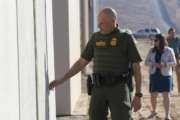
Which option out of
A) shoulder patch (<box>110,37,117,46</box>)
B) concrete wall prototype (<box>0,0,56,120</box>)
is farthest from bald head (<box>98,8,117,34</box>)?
concrete wall prototype (<box>0,0,56,120</box>)

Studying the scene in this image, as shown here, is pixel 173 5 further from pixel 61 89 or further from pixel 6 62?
pixel 6 62

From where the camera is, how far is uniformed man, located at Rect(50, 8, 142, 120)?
7238 mm

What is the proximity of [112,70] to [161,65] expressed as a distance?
4314 mm

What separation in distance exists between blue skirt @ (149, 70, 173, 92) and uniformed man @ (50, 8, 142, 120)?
14.1ft

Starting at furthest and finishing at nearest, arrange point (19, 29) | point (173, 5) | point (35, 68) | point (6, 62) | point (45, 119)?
point (173, 5) → point (45, 119) → point (35, 68) → point (19, 29) → point (6, 62)

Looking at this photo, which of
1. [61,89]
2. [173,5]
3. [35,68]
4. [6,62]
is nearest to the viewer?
[6,62]

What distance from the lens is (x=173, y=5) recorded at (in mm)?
31188

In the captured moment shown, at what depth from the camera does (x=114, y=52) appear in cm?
730

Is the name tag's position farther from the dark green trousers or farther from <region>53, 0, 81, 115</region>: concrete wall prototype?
<region>53, 0, 81, 115</region>: concrete wall prototype

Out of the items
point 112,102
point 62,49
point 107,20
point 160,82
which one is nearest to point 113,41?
point 107,20

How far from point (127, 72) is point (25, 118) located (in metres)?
2.22

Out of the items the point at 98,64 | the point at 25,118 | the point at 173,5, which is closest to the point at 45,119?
the point at 98,64

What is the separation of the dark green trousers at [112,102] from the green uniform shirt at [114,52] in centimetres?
23

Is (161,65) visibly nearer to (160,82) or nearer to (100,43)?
(160,82)
